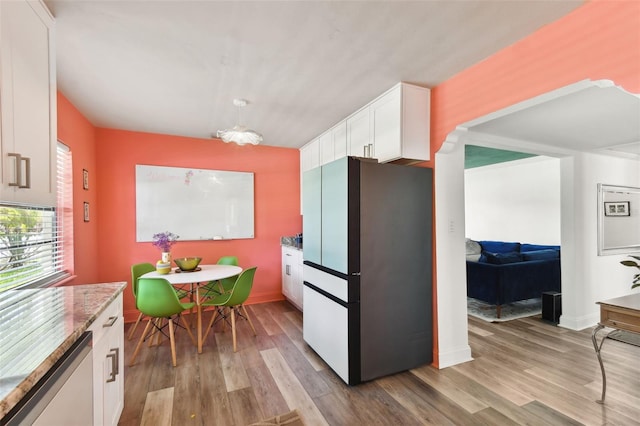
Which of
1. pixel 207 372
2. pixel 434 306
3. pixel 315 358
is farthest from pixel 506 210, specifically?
pixel 207 372

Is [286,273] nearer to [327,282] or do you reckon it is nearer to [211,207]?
[211,207]

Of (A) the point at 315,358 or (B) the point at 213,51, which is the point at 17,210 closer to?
(B) the point at 213,51

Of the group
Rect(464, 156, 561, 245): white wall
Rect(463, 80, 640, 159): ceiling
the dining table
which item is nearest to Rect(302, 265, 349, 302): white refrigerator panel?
the dining table

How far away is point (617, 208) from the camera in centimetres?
405

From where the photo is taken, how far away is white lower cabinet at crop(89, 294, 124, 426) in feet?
4.60

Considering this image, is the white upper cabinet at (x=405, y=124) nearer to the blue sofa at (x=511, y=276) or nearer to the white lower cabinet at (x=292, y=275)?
the white lower cabinet at (x=292, y=275)

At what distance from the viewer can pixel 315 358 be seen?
2791mm

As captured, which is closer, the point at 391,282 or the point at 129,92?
the point at 391,282

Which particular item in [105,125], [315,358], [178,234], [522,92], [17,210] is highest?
[105,125]

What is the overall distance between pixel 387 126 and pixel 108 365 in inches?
104

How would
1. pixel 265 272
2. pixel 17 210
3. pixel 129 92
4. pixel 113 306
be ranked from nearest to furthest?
pixel 113 306
pixel 17 210
pixel 129 92
pixel 265 272

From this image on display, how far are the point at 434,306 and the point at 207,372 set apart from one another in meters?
2.13

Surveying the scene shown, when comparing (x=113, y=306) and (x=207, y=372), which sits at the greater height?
(x=113, y=306)

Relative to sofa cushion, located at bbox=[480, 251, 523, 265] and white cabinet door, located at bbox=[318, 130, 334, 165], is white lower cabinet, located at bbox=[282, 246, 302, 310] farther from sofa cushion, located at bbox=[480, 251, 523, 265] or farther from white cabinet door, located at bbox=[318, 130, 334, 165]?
sofa cushion, located at bbox=[480, 251, 523, 265]
